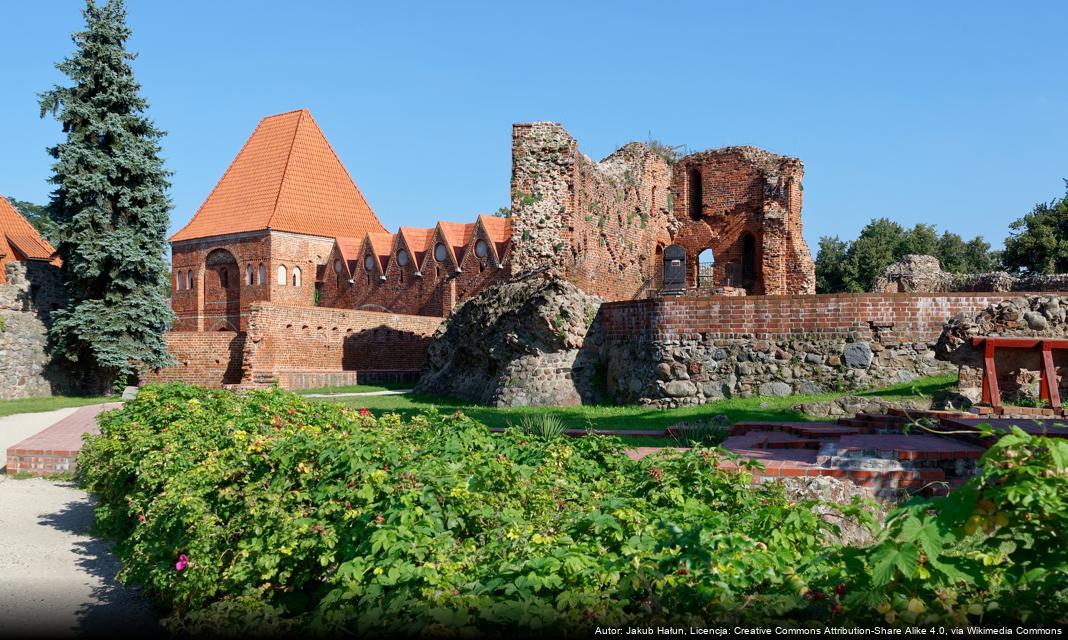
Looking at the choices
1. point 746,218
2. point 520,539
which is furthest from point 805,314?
point 746,218

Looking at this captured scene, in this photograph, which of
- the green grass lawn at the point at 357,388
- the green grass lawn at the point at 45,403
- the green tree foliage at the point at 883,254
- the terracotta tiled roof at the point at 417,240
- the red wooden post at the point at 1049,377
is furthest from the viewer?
the green tree foliage at the point at 883,254

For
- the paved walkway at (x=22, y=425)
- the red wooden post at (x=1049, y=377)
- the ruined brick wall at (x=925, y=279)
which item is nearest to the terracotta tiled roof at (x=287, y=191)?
A: the paved walkway at (x=22, y=425)

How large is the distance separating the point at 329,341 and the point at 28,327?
817cm

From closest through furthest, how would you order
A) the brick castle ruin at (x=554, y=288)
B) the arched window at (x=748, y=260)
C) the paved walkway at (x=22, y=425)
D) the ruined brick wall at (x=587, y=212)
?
the paved walkway at (x=22, y=425) < the brick castle ruin at (x=554, y=288) < the ruined brick wall at (x=587, y=212) < the arched window at (x=748, y=260)

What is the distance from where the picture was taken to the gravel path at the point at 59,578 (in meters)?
4.94

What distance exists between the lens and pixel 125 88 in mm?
23609

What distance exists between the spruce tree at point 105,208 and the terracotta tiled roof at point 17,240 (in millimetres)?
4987

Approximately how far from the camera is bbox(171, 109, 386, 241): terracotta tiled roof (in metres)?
38.7

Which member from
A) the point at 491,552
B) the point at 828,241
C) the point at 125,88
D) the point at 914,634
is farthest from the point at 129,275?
the point at 828,241

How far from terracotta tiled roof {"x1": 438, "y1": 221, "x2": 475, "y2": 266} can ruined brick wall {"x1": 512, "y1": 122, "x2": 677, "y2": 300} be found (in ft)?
30.6

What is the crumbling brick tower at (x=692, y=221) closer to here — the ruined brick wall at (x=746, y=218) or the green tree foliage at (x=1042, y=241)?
the ruined brick wall at (x=746, y=218)

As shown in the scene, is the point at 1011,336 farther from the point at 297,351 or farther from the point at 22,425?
the point at 297,351

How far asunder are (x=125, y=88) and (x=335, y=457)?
2197 centimetres

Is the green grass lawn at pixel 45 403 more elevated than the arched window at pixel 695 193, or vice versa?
the arched window at pixel 695 193
